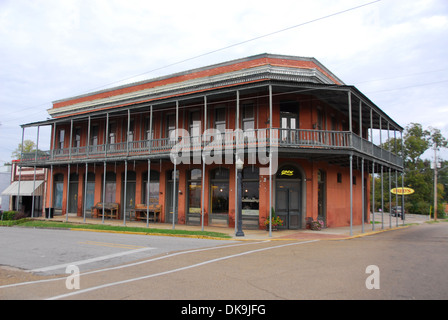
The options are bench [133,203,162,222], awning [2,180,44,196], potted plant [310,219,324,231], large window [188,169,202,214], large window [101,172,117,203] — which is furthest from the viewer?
awning [2,180,44,196]

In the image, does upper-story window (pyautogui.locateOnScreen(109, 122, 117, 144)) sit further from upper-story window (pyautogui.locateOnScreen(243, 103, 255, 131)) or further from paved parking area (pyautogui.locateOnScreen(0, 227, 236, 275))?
paved parking area (pyautogui.locateOnScreen(0, 227, 236, 275))

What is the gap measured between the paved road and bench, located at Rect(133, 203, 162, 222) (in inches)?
449

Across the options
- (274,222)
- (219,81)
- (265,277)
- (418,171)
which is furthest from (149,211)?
(418,171)

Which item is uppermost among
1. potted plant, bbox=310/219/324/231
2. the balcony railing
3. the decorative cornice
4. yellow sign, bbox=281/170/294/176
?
the decorative cornice

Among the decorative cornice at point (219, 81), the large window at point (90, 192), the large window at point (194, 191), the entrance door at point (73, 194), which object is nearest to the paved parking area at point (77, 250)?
the large window at point (194, 191)

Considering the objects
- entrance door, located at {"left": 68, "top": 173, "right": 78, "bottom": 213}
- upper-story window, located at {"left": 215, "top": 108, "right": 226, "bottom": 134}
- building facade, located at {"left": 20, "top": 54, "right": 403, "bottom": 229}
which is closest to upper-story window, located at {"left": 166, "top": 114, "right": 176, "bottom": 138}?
building facade, located at {"left": 20, "top": 54, "right": 403, "bottom": 229}

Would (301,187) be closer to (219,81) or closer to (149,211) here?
(219,81)

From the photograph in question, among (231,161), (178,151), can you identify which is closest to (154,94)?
(178,151)

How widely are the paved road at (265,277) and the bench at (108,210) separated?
47.6 feet

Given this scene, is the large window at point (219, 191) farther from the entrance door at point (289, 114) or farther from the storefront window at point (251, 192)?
the entrance door at point (289, 114)

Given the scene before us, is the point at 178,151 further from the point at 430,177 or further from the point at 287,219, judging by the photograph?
the point at 430,177

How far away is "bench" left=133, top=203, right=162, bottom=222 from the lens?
22017 millimetres

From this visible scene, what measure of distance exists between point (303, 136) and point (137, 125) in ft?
38.9
